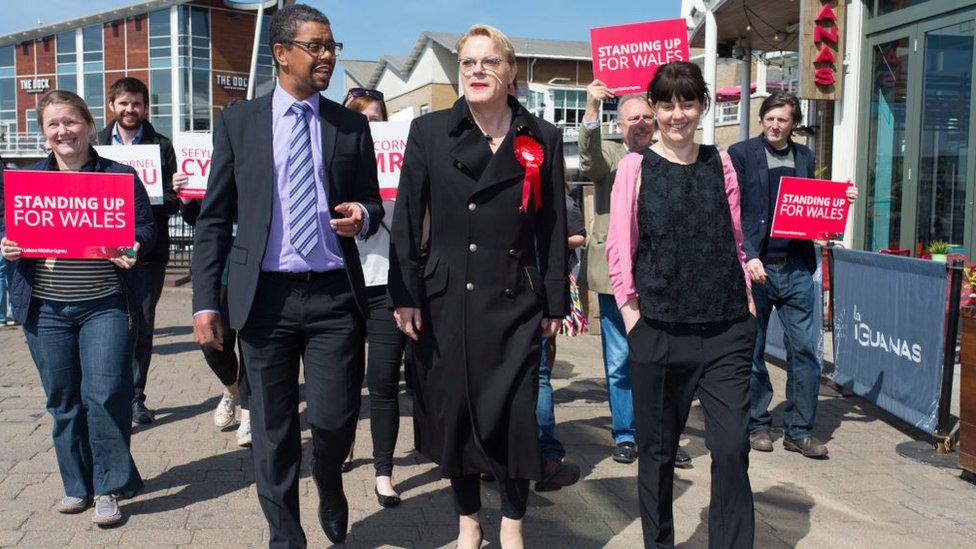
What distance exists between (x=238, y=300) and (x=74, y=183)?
1.55m

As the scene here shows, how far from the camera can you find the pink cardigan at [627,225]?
4.00 meters

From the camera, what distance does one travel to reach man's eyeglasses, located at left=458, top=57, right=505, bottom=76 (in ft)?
12.6

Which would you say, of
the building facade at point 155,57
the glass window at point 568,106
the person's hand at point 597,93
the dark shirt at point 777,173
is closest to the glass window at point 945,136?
the dark shirt at point 777,173

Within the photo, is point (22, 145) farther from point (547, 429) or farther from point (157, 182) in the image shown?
point (547, 429)

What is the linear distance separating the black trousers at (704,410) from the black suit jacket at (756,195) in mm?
2158

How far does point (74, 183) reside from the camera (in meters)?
4.77

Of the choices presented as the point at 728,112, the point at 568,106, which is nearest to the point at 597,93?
the point at 728,112

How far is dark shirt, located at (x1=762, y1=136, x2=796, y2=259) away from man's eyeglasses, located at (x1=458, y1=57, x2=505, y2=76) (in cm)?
277

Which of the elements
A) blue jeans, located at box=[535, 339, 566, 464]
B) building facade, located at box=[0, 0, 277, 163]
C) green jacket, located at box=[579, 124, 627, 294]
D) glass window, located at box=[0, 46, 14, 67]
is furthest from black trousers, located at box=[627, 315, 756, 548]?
glass window, located at box=[0, 46, 14, 67]

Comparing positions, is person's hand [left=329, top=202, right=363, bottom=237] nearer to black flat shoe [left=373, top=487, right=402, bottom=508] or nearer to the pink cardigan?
the pink cardigan

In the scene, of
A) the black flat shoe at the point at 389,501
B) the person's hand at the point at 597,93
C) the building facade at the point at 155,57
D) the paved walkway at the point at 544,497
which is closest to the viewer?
the paved walkway at the point at 544,497

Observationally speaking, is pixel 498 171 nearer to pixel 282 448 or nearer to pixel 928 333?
pixel 282 448

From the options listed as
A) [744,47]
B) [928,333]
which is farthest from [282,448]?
[744,47]

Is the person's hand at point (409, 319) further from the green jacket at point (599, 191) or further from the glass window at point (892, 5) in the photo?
the glass window at point (892, 5)
